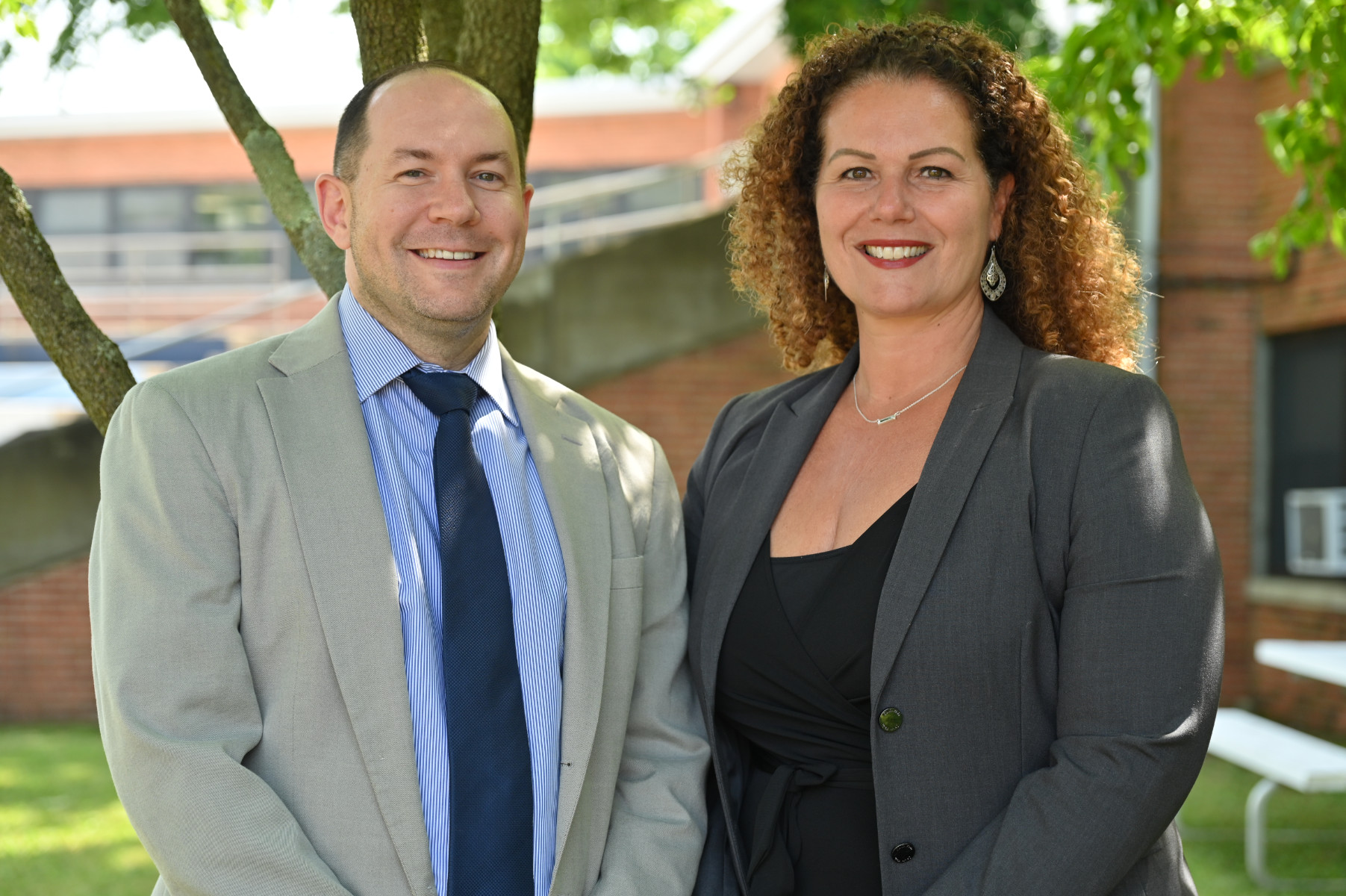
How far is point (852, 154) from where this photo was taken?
2.65m

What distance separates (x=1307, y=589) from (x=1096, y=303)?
7.43m

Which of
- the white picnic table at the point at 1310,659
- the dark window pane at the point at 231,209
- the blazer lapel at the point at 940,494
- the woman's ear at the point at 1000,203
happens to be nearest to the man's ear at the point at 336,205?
the blazer lapel at the point at 940,494

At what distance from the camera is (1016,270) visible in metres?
2.72

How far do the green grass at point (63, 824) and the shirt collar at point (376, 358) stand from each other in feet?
14.0

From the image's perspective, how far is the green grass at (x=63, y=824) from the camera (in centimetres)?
579

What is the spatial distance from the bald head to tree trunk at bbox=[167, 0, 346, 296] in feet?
1.41

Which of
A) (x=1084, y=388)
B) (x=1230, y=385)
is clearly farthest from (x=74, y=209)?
(x=1084, y=388)

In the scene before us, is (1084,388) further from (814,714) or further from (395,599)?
(395,599)

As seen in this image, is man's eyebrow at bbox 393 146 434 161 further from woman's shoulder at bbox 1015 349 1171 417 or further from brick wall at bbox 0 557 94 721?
brick wall at bbox 0 557 94 721

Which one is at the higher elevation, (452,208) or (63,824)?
(452,208)

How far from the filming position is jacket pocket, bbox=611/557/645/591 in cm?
249

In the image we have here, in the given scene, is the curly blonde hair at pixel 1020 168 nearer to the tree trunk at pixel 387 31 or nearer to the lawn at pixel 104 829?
the tree trunk at pixel 387 31

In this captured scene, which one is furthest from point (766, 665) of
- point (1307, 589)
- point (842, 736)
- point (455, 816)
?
point (1307, 589)

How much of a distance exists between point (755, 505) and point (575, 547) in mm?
510
